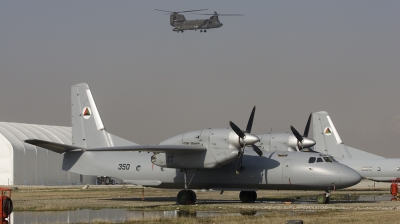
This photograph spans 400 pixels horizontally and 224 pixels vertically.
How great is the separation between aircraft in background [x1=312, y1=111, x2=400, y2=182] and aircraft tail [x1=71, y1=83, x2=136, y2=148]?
74.8 ft

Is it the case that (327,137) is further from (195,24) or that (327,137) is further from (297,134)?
(195,24)

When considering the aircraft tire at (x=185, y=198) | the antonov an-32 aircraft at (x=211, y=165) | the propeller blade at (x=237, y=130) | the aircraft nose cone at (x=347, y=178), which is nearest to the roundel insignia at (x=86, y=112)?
the antonov an-32 aircraft at (x=211, y=165)

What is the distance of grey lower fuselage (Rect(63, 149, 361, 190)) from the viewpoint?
3184cm

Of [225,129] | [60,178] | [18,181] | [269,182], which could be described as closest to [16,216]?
[225,129]

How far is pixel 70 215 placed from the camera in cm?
2605

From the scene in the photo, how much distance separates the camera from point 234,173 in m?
33.0

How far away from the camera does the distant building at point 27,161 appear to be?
68.3 m

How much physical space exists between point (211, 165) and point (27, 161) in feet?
145

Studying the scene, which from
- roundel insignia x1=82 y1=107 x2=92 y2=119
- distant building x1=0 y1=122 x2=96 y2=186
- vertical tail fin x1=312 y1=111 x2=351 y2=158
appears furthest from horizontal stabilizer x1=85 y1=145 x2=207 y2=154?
distant building x1=0 y1=122 x2=96 y2=186

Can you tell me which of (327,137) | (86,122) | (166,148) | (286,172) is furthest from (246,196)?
(327,137)

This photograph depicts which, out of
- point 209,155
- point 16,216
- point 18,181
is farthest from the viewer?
→ point 18,181

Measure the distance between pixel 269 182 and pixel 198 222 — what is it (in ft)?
39.3

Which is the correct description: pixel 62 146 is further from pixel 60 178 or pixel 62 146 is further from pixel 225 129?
pixel 60 178

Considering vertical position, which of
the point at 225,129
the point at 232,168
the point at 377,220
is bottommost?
the point at 377,220
